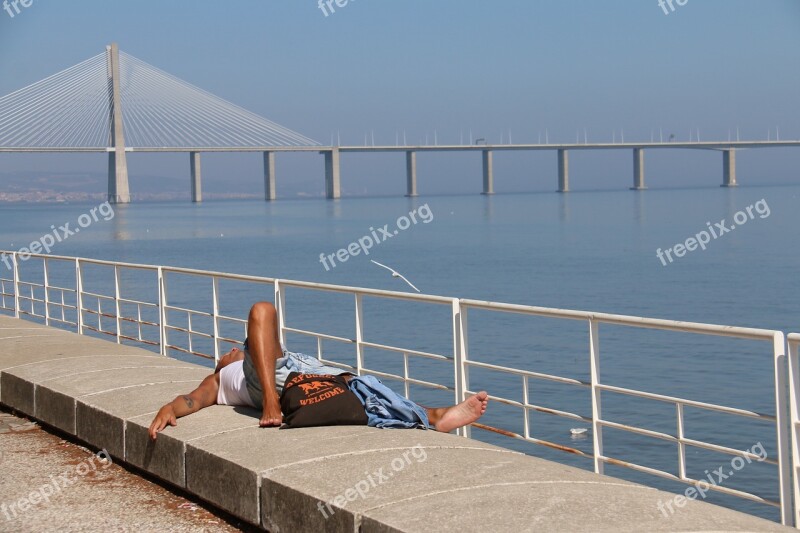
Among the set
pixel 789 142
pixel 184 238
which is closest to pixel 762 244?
pixel 184 238

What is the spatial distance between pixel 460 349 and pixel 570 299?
25.0 m

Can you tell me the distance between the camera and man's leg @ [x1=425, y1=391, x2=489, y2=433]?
164 inches

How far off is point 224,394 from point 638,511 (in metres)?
2.04

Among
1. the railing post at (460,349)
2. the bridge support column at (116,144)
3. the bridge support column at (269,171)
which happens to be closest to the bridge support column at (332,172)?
the bridge support column at (269,171)

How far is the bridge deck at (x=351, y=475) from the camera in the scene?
2680 millimetres

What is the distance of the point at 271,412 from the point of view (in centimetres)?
384

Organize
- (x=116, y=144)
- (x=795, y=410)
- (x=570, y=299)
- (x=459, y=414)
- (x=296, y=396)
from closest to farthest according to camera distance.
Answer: (x=795, y=410) < (x=296, y=396) < (x=459, y=414) < (x=570, y=299) < (x=116, y=144)

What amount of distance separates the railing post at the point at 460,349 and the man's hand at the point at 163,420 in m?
1.15

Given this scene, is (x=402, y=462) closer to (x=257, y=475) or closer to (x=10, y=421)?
(x=257, y=475)

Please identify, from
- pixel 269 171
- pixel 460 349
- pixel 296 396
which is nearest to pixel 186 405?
pixel 296 396

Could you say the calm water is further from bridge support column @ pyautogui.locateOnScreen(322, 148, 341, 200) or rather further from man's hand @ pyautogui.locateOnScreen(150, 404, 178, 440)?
bridge support column @ pyautogui.locateOnScreen(322, 148, 341, 200)

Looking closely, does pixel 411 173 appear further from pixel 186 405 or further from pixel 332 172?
pixel 186 405

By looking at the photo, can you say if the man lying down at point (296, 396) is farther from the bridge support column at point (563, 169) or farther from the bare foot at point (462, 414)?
the bridge support column at point (563, 169)

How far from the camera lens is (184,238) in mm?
66312
